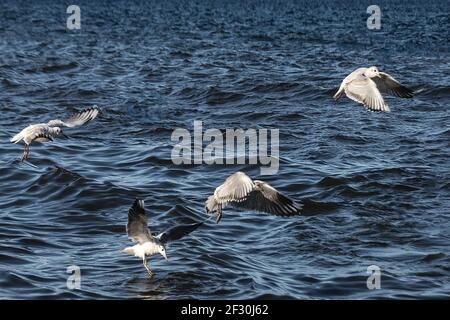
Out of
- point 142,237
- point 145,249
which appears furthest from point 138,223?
point 145,249

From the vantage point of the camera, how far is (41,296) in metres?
9.84

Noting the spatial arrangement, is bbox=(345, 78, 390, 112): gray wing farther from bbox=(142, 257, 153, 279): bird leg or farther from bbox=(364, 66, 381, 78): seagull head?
bbox=(142, 257, 153, 279): bird leg

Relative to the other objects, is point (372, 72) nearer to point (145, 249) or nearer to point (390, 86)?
point (390, 86)

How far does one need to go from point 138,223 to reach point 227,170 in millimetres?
4920

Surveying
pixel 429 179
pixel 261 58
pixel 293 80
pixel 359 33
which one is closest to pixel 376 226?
pixel 429 179

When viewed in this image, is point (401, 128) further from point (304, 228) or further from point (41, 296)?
point (41, 296)

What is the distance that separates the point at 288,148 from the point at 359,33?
15.8 m

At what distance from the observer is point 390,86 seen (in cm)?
1308

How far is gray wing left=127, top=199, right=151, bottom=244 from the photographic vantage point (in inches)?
385

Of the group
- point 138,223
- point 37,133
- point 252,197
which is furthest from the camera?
point 37,133
